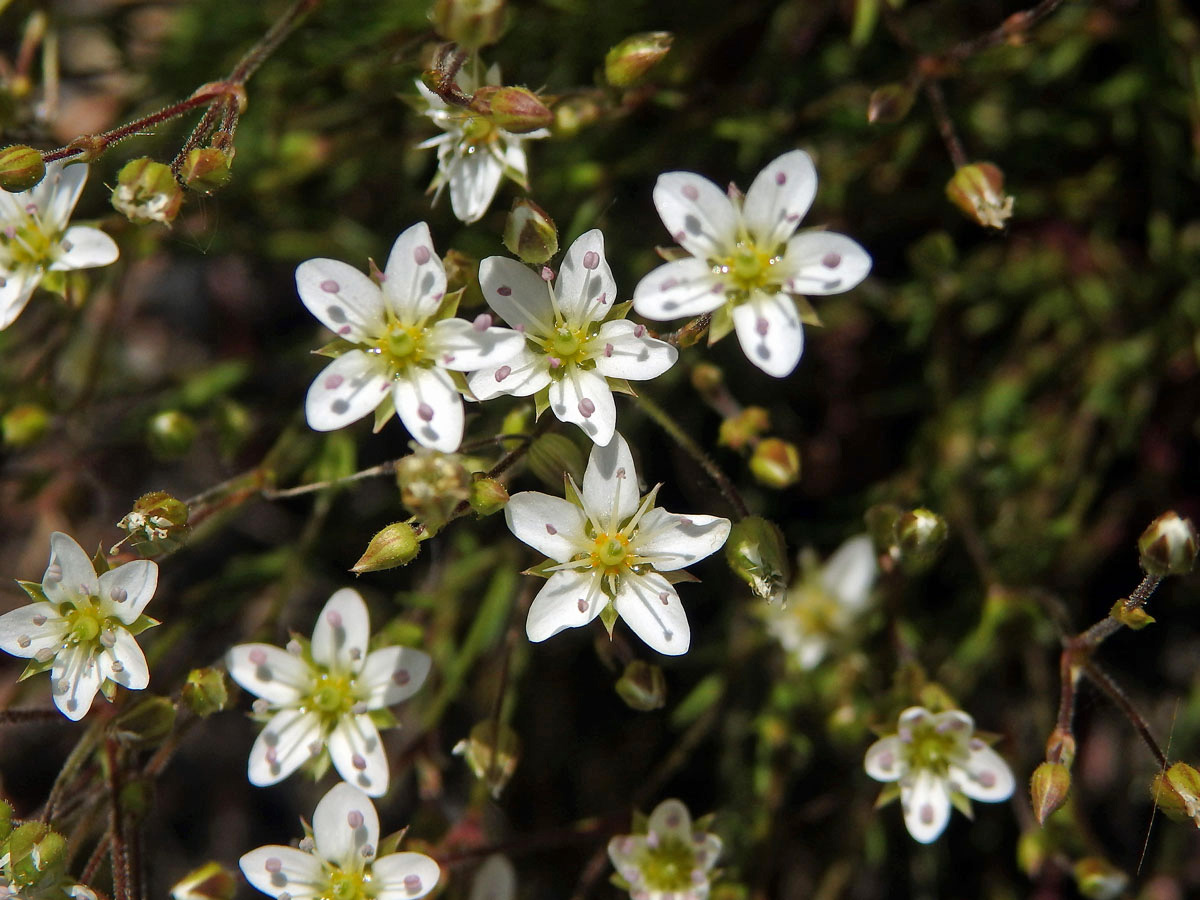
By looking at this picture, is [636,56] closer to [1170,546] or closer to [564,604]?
[564,604]

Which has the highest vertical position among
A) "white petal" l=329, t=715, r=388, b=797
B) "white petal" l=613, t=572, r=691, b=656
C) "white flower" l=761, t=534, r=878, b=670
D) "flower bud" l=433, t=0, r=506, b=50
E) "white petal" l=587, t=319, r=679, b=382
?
"flower bud" l=433, t=0, r=506, b=50

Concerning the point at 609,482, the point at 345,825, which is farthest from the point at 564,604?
the point at 345,825

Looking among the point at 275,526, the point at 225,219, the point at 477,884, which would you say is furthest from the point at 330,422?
the point at 275,526

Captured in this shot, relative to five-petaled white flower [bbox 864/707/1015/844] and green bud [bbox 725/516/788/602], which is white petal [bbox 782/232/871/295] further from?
five-petaled white flower [bbox 864/707/1015/844]

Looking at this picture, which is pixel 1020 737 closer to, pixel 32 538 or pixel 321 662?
pixel 321 662

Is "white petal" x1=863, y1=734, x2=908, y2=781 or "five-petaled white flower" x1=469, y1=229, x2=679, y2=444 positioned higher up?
"five-petaled white flower" x1=469, y1=229, x2=679, y2=444

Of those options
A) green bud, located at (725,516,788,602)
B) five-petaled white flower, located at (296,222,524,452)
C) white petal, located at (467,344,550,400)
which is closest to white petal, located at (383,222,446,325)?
five-petaled white flower, located at (296,222,524,452)

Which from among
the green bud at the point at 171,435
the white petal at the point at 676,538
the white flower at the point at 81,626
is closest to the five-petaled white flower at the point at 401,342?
the white petal at the point at 676,538
